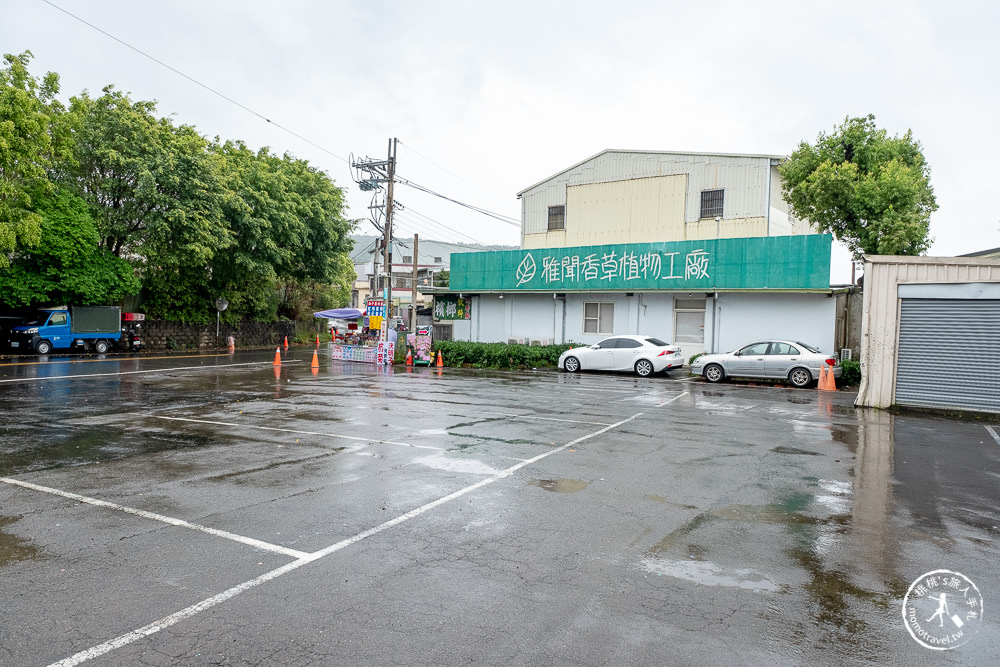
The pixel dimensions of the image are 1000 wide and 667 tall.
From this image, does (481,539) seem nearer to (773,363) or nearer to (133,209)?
(773,363)

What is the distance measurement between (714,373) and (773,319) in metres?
3.90

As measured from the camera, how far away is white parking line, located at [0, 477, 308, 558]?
5035 millimetres

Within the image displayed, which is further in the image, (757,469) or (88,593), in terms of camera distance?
(757,469)

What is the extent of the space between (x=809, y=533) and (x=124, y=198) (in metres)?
33.4

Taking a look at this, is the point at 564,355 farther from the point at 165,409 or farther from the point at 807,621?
the point at 807,621

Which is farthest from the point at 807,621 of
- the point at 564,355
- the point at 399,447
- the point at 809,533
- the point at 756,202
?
the point at 756,202

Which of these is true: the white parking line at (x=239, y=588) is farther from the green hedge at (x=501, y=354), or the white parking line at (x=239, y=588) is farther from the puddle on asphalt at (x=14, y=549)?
the green hedge at (x=501, y=354)

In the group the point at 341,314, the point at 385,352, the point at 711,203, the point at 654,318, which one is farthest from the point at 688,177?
the point at 341,314

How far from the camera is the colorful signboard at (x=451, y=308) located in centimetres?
3019

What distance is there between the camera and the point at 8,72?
23031 mm

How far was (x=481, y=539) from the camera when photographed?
5344mm

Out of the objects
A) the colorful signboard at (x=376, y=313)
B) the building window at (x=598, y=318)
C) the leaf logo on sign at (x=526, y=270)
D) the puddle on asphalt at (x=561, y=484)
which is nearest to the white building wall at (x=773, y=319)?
the building window at (x=598, y=318)

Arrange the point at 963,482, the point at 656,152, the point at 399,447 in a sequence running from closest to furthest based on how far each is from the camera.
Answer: the point at 963,482
the point at 399,447
the point at 656,152

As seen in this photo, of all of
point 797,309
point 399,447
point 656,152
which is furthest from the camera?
point 656,152
